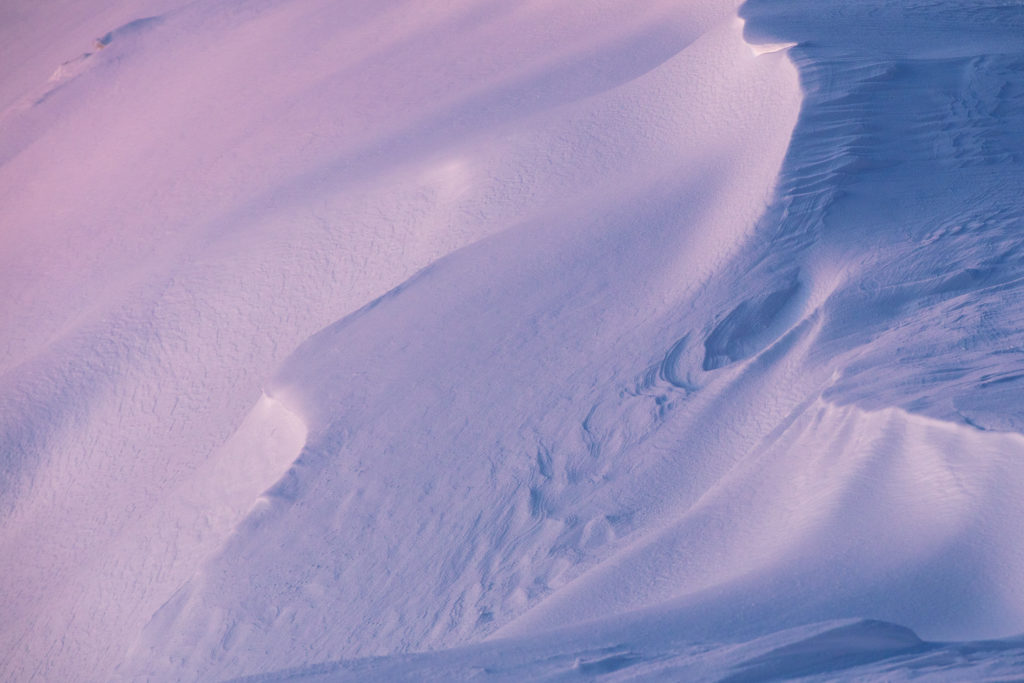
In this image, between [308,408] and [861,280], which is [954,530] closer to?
[861,280]

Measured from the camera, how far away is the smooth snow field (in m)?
2.11

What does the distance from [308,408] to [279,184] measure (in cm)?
166

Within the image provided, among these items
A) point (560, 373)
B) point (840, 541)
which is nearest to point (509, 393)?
point (560, 373)

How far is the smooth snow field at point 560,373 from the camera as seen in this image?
2105 millimetres

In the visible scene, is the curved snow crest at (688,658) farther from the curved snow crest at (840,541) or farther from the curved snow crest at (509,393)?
the curved snow crest at (509,393)

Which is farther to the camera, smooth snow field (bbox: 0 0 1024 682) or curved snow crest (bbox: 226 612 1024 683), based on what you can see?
smooth snow field (bbox: 0 0 1024 682)

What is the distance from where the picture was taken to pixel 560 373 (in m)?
2.91

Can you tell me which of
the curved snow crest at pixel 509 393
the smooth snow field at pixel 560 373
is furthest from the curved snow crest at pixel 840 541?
the curved snow crest at pixel 509 393

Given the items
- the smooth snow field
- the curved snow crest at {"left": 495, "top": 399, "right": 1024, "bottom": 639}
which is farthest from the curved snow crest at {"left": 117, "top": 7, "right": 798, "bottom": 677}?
the curved snow crest at {"left": 495, "top": 399, "right": 1024, "bottom": 639}

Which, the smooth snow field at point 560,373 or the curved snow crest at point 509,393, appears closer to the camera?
the smooth snow field at point 560,373

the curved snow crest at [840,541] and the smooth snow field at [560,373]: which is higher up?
the smooth snow field at [560,373]

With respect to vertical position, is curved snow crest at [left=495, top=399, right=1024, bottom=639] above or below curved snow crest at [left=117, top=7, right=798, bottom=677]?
below

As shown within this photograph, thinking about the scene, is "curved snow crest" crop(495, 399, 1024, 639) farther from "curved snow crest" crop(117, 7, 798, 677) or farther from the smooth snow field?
"curved snow crest" crop(117, 7, 798, 677)

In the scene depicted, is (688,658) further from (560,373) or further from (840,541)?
(560,373)
